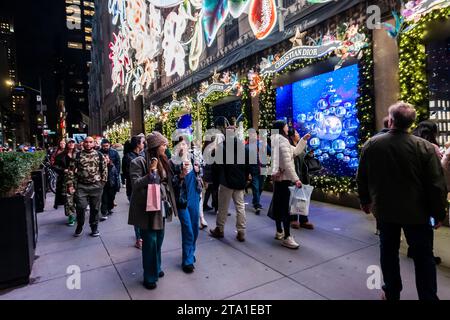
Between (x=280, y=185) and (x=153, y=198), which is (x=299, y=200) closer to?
(x=280, y=185)

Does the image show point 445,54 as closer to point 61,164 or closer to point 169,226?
point 169,226

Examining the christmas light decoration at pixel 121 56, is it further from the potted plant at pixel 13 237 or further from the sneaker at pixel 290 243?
the sneaker at pixel 290 243

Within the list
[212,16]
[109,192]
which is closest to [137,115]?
[212,16]

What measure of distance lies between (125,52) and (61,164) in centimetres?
1792

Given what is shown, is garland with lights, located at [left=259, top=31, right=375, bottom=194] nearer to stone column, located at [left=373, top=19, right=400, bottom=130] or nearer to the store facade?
the store facade

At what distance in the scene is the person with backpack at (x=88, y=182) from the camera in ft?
18.2

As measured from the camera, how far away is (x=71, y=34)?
393 feet

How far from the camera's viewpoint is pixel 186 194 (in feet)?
12.4

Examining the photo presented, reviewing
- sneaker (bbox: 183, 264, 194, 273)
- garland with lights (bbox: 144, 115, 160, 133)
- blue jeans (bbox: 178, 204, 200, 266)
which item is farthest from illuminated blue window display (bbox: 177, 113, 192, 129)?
sneaker (bbox: 183, 264, 194, 273)

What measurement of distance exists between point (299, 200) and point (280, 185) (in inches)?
15.1

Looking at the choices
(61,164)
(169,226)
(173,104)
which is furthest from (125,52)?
(169,226)

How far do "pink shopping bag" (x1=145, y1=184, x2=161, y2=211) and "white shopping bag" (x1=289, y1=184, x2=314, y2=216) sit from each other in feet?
7.43

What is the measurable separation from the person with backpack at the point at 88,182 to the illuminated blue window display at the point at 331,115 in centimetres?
574

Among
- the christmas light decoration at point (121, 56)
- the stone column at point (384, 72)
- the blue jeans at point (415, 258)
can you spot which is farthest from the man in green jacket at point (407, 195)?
the christmas light decoration at point (121, 56)
